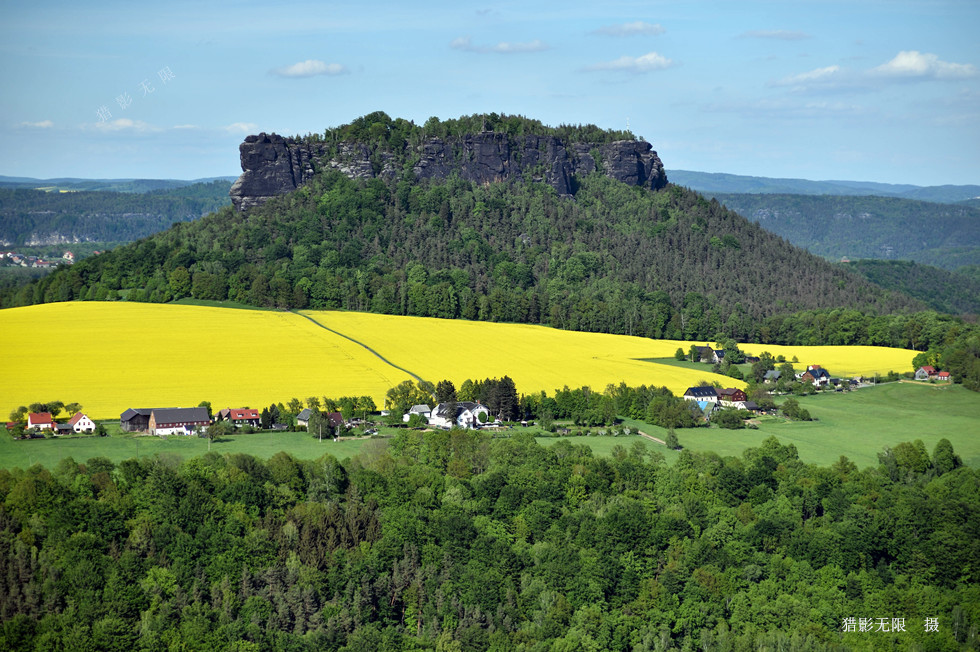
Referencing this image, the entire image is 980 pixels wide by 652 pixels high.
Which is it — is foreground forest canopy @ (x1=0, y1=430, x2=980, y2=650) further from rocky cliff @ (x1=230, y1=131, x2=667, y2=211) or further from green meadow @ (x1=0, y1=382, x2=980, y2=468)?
rocky cliff @ (x1=230, y1=131, x2=667, y2=211)

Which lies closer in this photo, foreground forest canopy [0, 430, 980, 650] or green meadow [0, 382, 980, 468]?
foreground forest canopy [0, 430, 980, 650]

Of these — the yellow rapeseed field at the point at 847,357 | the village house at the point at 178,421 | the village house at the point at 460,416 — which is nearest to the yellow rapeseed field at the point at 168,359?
the village house at the point at 178,421

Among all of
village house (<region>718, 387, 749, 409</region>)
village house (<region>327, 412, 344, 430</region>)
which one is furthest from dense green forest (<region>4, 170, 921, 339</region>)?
village house (<region>327, 412, 344, 430</region>)

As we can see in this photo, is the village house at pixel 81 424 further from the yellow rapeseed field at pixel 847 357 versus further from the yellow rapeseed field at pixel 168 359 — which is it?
the yellow rapeseed field at pixel 847 357

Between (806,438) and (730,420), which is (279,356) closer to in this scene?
(730,420)

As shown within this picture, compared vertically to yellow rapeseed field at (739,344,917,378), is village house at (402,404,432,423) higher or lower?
lower

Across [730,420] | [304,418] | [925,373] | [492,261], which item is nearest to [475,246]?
[492,261]
